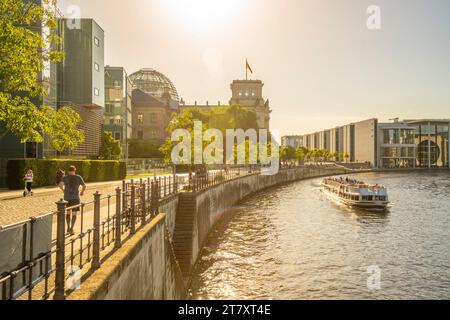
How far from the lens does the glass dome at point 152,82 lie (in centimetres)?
15662

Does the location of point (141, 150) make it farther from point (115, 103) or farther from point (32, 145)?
point (32, 145)

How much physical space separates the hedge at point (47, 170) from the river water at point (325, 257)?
14352 mm

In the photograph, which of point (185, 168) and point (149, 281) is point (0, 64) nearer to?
point (149, 281)

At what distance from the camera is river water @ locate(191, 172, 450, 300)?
1925 cm

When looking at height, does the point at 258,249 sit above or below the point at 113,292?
below

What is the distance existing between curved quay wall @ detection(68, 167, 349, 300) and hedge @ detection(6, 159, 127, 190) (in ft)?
42.8

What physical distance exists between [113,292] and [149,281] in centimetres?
333

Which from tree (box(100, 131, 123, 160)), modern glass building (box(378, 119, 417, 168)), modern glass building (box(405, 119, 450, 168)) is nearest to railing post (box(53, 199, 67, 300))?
tree (box(100, 131, 123, 160))

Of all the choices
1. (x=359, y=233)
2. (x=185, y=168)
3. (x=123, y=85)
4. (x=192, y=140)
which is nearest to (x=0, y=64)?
(x=192, y=140)

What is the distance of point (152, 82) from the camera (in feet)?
520

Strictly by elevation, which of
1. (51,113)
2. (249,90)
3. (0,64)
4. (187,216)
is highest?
(249,90)

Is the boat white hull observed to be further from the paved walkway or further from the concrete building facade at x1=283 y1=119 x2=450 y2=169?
the concrete building facade at x1=283 y1=119 x2=450 y2=169

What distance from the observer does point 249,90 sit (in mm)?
154875

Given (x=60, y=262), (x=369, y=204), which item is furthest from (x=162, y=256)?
(x=369, y=204)
